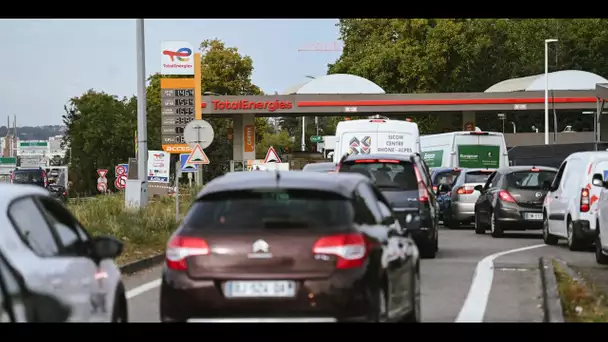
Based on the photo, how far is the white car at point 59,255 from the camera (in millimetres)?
6496

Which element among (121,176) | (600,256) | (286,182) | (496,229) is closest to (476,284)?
(600,256)

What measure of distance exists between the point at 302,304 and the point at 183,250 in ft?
3.23

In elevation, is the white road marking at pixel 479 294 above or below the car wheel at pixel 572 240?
below

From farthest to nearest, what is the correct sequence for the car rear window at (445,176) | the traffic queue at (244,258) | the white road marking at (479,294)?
the car rear window at (445,176), the white road marking at (479,294), the traffic queue at (244,258)

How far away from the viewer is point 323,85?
78.8m

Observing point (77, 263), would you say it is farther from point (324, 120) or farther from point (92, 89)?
point (324, 120)

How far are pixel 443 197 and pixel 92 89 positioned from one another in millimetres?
79086

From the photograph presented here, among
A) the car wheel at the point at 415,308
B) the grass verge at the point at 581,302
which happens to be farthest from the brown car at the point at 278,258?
the grass verge at the point at 581,302

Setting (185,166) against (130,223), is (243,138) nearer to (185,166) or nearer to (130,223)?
(185,166)

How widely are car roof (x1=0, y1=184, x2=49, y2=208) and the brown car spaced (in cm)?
143

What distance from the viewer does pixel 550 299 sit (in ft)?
41.3

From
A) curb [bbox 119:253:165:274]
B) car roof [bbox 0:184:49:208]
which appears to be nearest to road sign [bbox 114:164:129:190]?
curb [bbox 119:253:165:274]

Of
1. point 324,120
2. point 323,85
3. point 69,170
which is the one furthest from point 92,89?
point 324,120

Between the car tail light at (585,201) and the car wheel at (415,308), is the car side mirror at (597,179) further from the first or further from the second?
the car wheel at (415,308)
